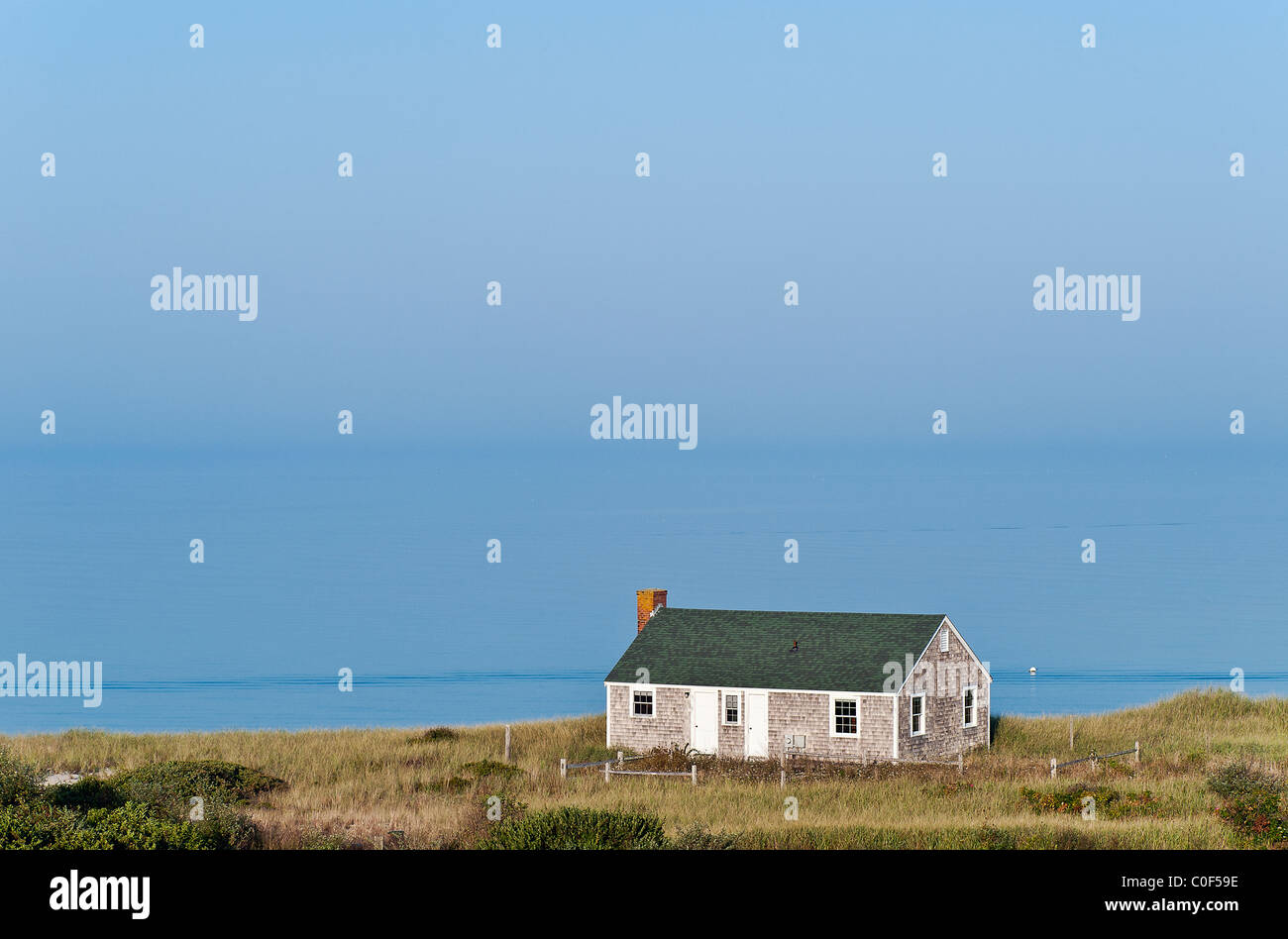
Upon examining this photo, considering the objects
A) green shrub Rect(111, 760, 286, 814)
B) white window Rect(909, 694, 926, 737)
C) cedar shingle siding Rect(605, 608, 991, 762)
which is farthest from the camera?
white window Rect(909, 694, 926, 737)

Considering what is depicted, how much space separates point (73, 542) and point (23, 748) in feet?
450

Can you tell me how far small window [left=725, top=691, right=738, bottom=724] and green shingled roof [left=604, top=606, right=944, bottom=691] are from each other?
30 cm

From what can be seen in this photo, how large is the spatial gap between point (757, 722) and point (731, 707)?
0.83 m

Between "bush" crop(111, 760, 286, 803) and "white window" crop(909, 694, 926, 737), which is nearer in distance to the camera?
"bush" crop(111, 760, 286, 803)

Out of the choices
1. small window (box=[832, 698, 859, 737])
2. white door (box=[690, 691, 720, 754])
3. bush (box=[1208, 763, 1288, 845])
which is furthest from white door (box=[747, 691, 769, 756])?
bush (box=[1208, 763, 1288, 845])

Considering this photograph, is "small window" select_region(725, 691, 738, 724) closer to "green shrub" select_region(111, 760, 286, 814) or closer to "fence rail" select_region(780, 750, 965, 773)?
"fence rail" select_region(780, 750, 965, 773)

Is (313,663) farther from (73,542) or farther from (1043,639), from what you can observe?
(73,542)

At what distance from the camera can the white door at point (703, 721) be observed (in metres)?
45.0

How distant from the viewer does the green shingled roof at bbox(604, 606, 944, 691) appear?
44062mm

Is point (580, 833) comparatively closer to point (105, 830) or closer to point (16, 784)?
point (105, 830)

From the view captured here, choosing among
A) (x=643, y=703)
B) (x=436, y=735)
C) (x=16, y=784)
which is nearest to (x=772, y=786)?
(x=643, y=703)

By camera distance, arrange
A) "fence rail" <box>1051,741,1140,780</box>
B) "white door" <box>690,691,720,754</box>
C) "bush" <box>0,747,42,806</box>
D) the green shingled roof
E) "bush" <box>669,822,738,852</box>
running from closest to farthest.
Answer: "bush" <box>669,822,738,852</box>, "bush" <box>0,747,42,806</box>, "fence rail" <box>1051,741,1140,780</box>, the green shingled roof, "white door" <box>690,691,720,754</box>

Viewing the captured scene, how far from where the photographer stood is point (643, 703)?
152ft
